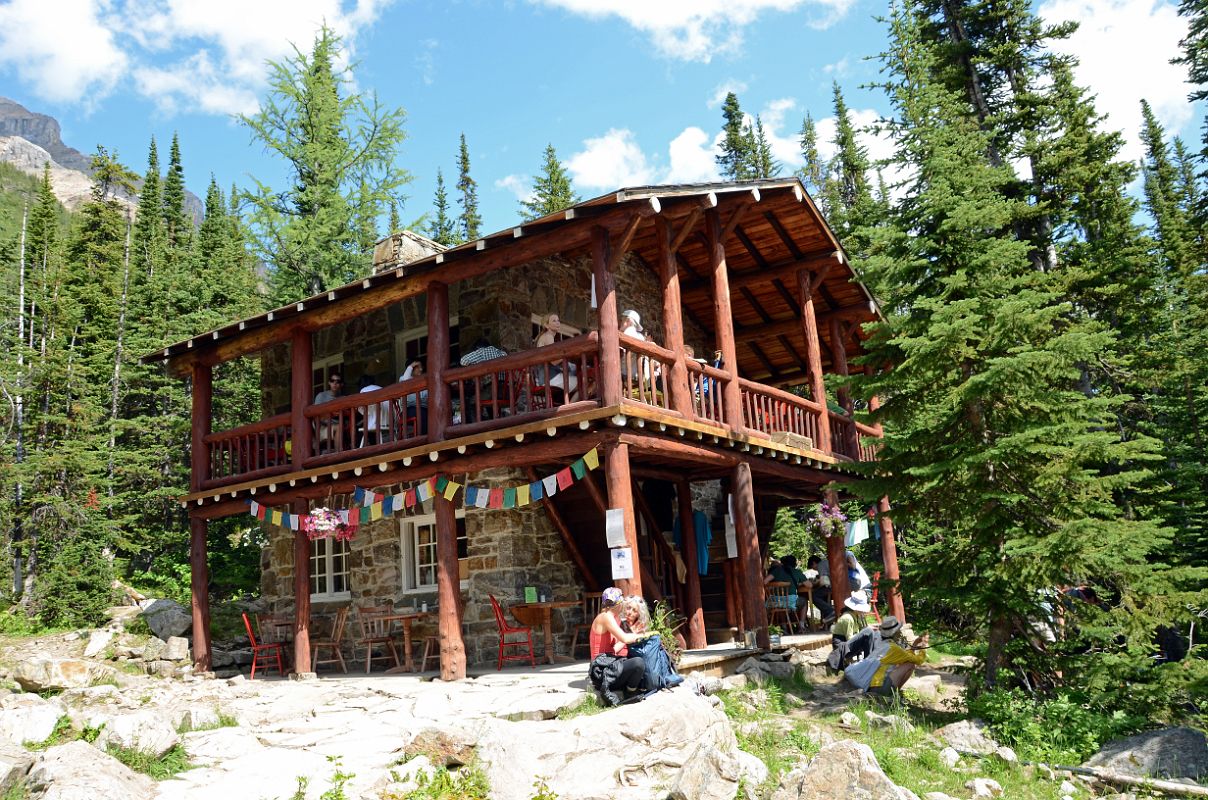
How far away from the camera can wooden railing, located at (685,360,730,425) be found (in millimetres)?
11375

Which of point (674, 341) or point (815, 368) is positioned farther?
point (815, 368)

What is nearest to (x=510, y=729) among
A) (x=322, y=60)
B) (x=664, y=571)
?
(x=664, y=571)

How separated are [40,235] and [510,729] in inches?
1202

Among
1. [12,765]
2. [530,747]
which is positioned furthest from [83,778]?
[530,747]

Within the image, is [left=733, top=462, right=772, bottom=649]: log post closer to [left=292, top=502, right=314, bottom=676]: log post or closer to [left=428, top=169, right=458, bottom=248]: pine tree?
[left=292, top=502, right=314, bottom=676]: log post

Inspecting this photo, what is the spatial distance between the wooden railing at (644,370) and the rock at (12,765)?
20.8 feet

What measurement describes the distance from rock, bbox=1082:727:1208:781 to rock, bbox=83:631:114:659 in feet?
52.6

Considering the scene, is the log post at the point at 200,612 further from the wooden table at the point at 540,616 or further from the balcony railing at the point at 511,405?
the wooden table at the point at 540,616

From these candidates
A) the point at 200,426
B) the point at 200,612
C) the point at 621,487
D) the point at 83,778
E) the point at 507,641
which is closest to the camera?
the point at 83,778

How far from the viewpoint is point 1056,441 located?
29.4ft

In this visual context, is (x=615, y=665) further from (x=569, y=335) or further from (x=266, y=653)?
(x=266, y=653)

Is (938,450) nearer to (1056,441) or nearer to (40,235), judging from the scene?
(1056,441)

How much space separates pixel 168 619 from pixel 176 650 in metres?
1.84

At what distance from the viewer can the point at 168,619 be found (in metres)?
17.0
